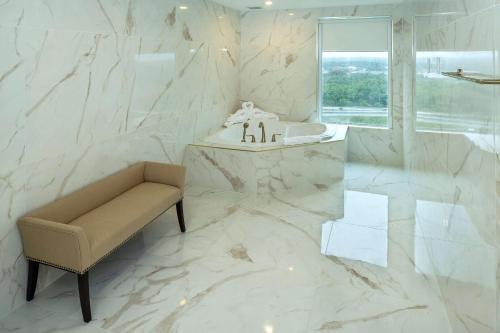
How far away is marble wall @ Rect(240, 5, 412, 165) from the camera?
15.6ft

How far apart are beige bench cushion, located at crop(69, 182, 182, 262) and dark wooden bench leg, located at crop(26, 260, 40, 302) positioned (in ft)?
1.00

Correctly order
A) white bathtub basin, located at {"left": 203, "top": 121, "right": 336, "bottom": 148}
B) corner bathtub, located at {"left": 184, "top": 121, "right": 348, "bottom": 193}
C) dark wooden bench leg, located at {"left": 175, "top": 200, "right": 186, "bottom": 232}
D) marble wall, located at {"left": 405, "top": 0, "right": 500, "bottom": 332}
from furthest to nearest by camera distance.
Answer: white bathtub basin, located at {"left": 203, "top": 121, "right": 336, "bottom": 148}
corner bathtub, located at {"left": 184, "top": 121, "right": 348, "bottom": 193}
dark wooden bench leg, located at {"left": 175, "top": 200, "right": 186, "bottom": 232}
marble wall, located at {"left": 405, "top": 0, "right": 500, "bottom": 332}

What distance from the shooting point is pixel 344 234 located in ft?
9.55

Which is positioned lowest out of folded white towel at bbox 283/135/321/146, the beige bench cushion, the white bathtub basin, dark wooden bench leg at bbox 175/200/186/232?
dark wooden bench leg at bbox 175/200/186/232

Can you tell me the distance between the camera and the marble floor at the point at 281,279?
1899mm

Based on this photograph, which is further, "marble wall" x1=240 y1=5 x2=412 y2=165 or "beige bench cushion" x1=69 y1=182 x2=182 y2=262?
"marble wall" x1=240 y1=5 x2=412 y2=165

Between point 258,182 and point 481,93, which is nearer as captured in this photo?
point 481,93

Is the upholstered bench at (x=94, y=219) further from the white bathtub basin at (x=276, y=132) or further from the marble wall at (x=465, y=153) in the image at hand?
the marble wall at (x=465, y=153)

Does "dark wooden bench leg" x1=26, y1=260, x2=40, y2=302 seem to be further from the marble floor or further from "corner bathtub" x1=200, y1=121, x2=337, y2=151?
"corner bathtub" x1=200, y1=121, x2=337, y2=151

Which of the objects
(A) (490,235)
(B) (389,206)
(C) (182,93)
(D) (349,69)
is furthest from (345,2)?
(A) (490,235)

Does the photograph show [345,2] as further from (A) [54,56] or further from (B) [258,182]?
(A) [54,56]

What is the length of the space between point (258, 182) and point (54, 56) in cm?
224

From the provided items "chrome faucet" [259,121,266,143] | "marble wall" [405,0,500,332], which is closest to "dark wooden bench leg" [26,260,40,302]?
"marble wall" [405,0,500,332]

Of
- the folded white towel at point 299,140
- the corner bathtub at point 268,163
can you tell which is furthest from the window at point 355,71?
the folded white towel at point 299,140
